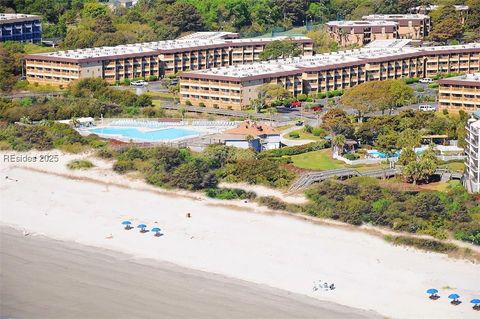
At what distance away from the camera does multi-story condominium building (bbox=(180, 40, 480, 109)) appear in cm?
6994

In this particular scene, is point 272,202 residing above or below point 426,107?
above

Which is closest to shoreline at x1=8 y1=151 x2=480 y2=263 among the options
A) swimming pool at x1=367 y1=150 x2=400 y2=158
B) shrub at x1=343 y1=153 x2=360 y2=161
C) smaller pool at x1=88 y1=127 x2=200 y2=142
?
smaller pool at x1=88 y1=127 x2=200 y2=142

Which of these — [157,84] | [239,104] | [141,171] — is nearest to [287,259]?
[141,171]

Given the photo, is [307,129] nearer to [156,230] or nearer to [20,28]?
[156,230]

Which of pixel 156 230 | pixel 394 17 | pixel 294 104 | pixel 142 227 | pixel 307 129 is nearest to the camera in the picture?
pixel 156 230

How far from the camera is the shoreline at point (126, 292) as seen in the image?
33969mm

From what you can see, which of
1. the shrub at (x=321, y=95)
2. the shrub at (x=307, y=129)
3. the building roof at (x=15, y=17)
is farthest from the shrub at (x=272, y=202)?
the building roof at (x=15, y=17)

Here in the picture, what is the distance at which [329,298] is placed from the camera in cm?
3509

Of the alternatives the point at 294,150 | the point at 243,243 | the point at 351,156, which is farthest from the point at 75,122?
the point at 243,243

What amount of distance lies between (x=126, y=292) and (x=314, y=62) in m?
43.9

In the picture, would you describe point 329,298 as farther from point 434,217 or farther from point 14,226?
point 14,226

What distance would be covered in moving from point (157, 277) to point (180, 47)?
49443 mm

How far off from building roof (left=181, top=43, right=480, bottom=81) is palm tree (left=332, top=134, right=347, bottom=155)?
15.8 metres

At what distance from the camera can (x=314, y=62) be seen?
77438mm
